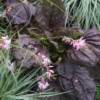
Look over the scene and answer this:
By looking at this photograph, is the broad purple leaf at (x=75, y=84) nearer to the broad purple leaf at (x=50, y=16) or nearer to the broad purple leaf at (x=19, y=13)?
the broad purple leaf at (x=50, y=16)

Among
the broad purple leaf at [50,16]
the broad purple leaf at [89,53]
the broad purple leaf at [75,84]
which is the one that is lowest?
the broad purple leaf at [75,84]

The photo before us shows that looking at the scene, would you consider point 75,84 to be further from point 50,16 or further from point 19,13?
point 19,13

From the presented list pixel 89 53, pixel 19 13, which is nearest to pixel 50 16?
pixel 19 13

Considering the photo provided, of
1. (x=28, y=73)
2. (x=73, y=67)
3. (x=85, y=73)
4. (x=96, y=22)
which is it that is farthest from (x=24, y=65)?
(x=96, y=22)

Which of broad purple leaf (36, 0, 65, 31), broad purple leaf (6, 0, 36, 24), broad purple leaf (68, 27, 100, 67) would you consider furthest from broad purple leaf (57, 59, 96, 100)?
broad purple leaf (6, 0, 36, 24)

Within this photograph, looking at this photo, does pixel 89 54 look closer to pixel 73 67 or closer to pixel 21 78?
pixel 73 67

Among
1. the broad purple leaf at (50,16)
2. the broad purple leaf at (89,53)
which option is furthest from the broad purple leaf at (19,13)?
the broad purple leaf at (89,53)
